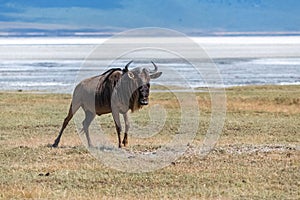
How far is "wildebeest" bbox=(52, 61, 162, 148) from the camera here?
51.5ft

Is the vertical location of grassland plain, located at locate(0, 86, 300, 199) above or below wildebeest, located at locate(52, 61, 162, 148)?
Result: below

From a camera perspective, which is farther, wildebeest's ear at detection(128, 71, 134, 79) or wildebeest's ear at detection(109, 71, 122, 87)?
wildebeest's ear at detection(109, 71, 122, 87)

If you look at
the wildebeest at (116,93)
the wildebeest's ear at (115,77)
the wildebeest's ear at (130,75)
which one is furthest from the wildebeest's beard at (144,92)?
the wildebeest's ear at (115,77)

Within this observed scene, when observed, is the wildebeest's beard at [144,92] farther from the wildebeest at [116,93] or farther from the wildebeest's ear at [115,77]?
the wildebeest's ear at [115,77]

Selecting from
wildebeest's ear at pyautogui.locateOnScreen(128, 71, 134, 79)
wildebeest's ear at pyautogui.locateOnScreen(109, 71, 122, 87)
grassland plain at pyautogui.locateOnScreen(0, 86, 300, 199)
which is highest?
wildebeest's ear at pyautogui.locateOnScreen(128, 71, 134, 79)

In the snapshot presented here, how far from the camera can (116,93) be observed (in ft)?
53.9

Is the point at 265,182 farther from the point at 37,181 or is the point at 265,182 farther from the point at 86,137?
the point at 86,137

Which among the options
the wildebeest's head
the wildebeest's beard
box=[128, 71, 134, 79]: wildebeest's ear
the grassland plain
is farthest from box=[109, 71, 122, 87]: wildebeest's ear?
the grassland plain

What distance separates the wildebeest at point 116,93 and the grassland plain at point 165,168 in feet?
2.47

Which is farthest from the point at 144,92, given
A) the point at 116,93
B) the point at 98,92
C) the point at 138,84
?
the point at 98,92

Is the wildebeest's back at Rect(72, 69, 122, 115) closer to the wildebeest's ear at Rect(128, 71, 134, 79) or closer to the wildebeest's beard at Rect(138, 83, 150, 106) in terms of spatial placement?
the wildebeest's ear at Rect(128, 71, 134, 79)

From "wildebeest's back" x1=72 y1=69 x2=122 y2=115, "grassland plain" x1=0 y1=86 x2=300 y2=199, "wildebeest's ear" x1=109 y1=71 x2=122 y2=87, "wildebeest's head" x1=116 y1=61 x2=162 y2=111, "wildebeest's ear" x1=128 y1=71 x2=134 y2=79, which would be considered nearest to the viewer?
"grassland plain" x1=0 y1=86 x2=300 y2=199

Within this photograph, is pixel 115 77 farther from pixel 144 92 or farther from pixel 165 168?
pixel 165 168

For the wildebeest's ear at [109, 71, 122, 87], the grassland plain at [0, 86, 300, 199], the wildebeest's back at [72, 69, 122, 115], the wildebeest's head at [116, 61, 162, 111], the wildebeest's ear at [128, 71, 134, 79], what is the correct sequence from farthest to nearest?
1. the wildebeest's back at [72, 69, 122, 115]
2. the wildebeest's ear at [109, 71, 122, 87]
3. the wildebeest's ear at [128, 71, 134, 79]
4. the wildebeest's head at [116, 61, 162, 111]
5. the grassland plain at [0, 86, 300, 199]
